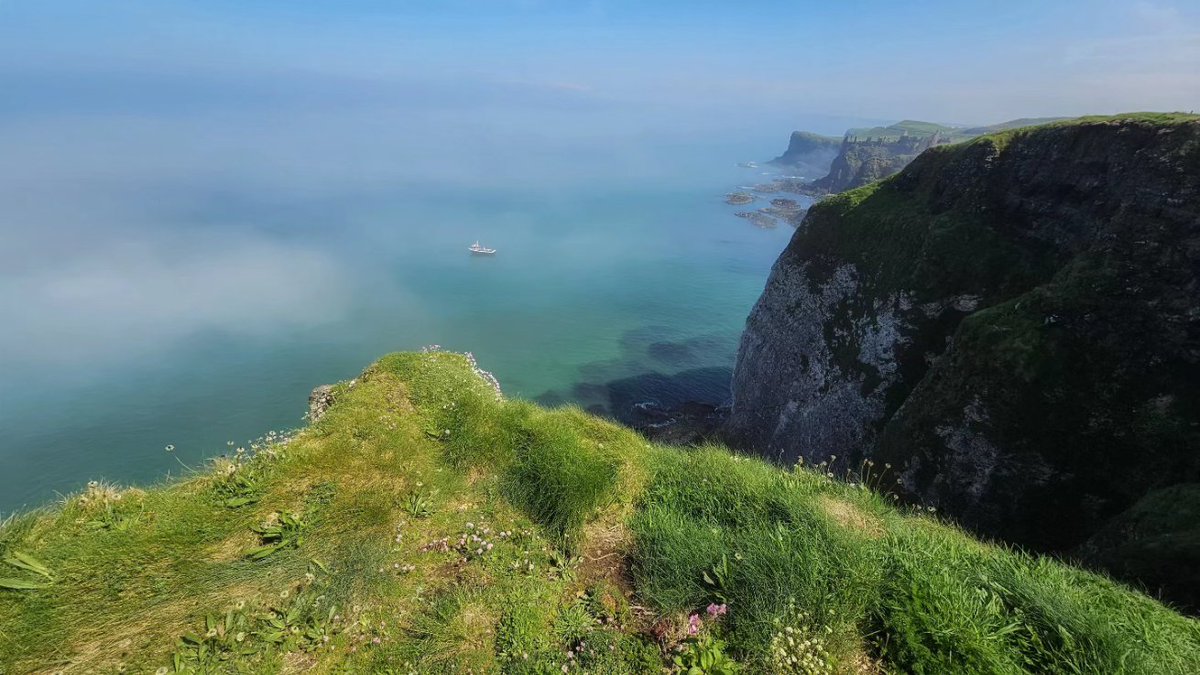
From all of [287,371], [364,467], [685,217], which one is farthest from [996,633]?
[685,217]

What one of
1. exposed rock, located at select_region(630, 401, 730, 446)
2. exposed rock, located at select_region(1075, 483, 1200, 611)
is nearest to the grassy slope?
exposed rock, located at select_region(1075, 483, 1200, 611)

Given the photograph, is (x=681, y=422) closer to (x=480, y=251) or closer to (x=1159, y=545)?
(x=1159, y=545)

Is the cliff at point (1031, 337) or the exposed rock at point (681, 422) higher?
the cliff at point (1031, 337)

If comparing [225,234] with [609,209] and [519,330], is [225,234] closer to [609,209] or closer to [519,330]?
[519,330]

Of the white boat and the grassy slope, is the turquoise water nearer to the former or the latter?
the white boat

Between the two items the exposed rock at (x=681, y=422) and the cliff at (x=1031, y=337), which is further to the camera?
the exposed rock at (x=681, y=422)

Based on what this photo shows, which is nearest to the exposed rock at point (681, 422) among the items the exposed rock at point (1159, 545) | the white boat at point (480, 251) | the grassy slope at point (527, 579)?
the exposed rock at point (1159, 545)

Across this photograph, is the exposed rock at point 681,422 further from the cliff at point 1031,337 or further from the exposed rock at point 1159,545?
the exposed rock at point 1159,545
